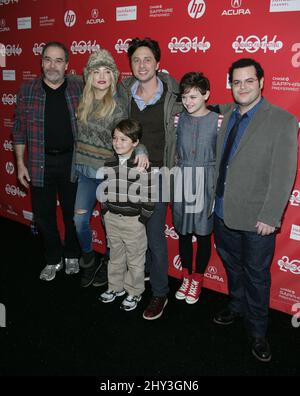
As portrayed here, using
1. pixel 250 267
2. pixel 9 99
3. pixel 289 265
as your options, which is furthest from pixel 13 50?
pixel 289 265

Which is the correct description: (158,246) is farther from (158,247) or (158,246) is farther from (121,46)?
(121,46)

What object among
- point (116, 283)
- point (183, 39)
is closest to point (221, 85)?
point (183, 39)

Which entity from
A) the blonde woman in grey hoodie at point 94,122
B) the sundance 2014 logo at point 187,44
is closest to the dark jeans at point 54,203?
the blonde woman in grey hoodie at point 94,122

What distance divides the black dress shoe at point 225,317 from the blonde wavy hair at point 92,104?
168 centimetres

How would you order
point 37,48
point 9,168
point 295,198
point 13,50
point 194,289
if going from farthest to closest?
point 9,168
point 13,50
point 37,48
point 194,289
point 295,198

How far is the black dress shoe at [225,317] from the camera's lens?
2.65 metres

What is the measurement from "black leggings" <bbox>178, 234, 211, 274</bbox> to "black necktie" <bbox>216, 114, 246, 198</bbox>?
1.59 feet

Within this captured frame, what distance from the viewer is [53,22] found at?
366cm

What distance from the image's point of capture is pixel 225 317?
2654 millimetres

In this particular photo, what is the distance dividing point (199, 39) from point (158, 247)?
1640 mm

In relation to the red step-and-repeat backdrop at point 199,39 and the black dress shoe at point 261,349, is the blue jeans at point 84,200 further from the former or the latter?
the black dress shoe at point 261,349

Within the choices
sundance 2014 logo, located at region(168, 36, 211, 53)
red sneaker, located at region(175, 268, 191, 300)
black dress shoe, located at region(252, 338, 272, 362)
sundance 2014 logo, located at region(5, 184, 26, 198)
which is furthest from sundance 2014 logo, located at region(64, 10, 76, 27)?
black dress shoe, located at region(252, 338, 272, 362)

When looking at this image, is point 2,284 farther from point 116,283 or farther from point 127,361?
point 127,361

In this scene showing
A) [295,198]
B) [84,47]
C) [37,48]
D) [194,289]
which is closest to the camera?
[295,198]
